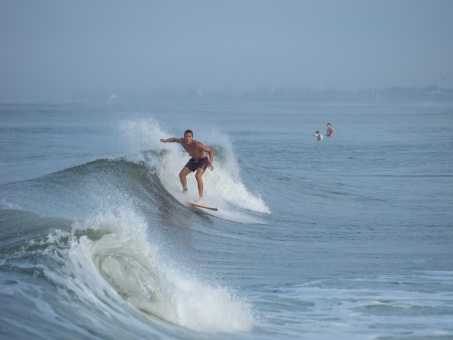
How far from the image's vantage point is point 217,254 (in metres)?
11.6

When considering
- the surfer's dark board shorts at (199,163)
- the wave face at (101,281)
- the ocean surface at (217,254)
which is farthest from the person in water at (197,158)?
the wave face at (101,281)

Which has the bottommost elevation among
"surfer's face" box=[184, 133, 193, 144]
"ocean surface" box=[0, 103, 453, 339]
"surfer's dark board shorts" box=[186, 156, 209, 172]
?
"ocean surface" box=[0, 103, 453, 339]

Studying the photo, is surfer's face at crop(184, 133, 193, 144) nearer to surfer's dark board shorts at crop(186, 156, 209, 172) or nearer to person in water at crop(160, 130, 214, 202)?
person in water at crop(160, 130, 214, 202)

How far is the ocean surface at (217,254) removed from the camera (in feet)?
22.0

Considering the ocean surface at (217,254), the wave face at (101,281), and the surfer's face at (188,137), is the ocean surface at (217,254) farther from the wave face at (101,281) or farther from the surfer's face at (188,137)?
the surfer's face at (188,137)

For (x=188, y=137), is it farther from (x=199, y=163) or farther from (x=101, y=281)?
(x=101, y=281)

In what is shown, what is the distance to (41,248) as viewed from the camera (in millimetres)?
7441

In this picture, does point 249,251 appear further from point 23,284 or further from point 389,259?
point 23,284

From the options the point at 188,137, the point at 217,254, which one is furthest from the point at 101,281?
the point at 188,137

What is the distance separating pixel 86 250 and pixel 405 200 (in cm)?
1343

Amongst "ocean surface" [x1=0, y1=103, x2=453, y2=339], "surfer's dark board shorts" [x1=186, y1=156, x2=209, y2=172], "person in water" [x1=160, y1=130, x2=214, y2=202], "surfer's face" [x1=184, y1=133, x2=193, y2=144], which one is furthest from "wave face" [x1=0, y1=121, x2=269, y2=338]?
"surfer's dark board shorts" [x1=186, y1=156, x2=209, y2=172]

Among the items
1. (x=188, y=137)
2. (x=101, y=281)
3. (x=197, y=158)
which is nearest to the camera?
(x=101, y=281)

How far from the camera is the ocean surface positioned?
264 inches

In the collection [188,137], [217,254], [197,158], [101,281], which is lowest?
[217,254]
